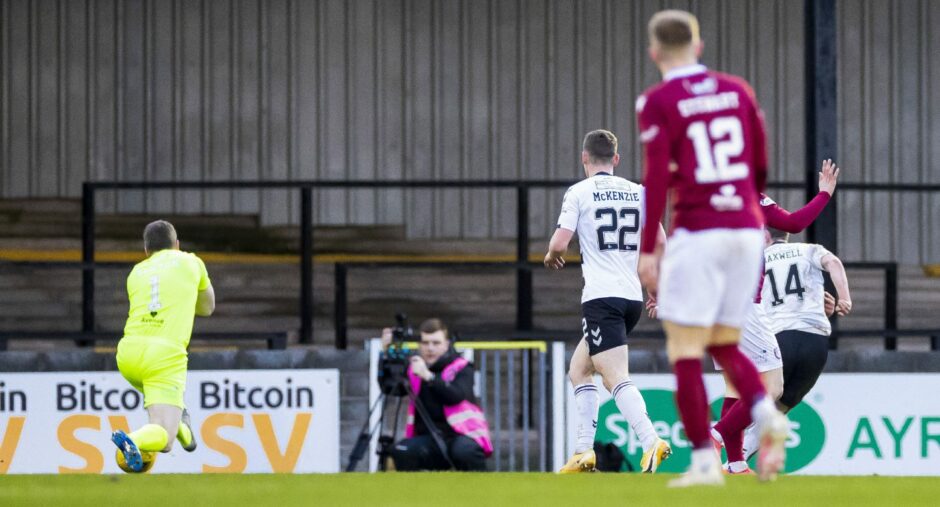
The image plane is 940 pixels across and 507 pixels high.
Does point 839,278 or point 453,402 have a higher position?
point 839,278

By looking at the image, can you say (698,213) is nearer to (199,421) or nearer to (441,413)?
(441,413)

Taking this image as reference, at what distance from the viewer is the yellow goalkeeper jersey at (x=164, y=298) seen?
34.6ft

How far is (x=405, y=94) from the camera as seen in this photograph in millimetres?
22016

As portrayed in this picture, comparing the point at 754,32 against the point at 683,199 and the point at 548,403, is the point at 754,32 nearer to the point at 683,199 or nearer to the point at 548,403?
the point at 548,403

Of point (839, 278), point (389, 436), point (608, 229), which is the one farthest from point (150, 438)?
point (839, 278)

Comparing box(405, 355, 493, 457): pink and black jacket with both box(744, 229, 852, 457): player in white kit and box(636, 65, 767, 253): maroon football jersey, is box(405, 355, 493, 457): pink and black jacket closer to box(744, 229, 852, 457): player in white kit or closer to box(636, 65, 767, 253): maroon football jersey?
box(744, 229, 852, 457): player in white kit

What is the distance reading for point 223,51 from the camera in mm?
21797

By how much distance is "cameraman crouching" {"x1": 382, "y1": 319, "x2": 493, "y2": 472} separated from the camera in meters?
13.1

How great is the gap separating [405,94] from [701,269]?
1571 centimetres

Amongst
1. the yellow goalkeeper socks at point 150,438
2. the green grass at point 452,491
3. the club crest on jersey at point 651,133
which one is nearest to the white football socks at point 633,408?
the green grass at point 452,491

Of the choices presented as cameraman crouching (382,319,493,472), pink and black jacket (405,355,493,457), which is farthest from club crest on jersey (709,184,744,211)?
pink and black jacket (405,355,493,457)

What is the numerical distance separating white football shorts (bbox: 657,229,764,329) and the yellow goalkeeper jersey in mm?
4703

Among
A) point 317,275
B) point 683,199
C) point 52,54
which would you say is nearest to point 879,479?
point 683,199

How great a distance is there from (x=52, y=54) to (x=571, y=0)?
22.2 ft
